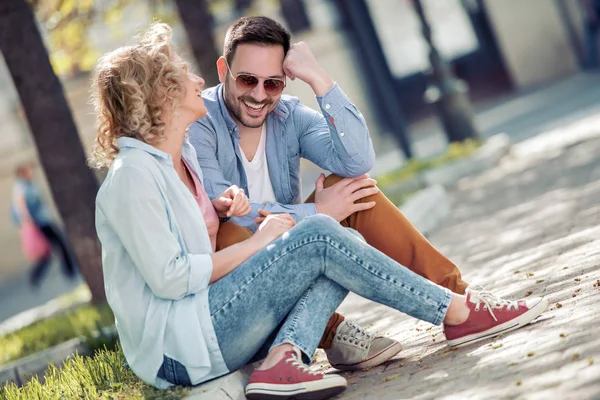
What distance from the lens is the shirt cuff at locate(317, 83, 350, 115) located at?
4922 millimetres

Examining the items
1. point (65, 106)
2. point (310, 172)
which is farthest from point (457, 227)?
point (310, 172)

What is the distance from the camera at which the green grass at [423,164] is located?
1209 centimetres

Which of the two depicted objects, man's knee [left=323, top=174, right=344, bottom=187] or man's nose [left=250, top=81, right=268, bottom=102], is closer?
man's nose [left=250, top=81, right=268, bottom=102]

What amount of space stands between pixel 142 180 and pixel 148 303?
1.58ft

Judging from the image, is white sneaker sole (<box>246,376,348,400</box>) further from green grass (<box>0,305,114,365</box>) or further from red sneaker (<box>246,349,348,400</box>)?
green grass (<box>0,305,114,365</box>)

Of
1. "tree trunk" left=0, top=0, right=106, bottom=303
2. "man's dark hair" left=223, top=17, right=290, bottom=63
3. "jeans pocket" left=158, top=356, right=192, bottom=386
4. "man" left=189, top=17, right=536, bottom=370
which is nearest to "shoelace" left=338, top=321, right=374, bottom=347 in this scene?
"man" left=189, top=17, right=536, bottom=370

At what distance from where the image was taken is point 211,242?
452 cm

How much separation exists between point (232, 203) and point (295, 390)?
2.89 ft

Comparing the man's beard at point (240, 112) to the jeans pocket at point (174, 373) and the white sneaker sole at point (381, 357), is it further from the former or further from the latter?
the jeans pocket at point (174, 373)

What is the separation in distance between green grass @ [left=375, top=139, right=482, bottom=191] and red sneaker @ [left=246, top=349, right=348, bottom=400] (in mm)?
7745

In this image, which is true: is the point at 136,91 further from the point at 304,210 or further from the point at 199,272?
the point at 304,210

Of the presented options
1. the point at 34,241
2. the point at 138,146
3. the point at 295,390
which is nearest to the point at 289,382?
the point at 295,390

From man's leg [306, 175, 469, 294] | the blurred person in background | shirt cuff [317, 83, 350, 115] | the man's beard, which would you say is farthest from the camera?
the blurred person in background

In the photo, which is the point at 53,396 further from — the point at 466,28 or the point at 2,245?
the point at 466,28
